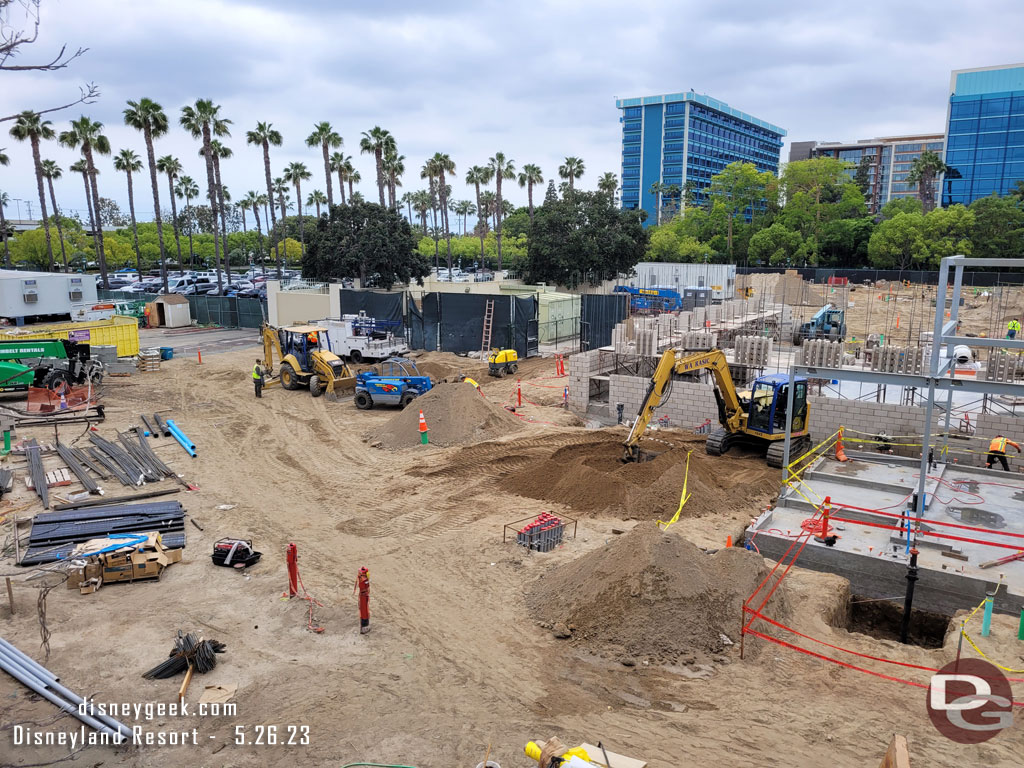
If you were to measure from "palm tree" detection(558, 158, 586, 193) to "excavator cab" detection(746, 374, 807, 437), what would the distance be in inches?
2344

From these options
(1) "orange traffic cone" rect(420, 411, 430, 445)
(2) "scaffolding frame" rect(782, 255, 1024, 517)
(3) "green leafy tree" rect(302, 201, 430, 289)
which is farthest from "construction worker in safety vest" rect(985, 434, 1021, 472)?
(3) "green leafy tree" rect(302, 201, 430, 289)

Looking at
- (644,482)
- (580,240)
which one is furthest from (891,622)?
(580,240)

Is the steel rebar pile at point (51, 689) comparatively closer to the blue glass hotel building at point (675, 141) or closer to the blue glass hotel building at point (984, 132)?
the blue glass hotel building at point (984, 132)

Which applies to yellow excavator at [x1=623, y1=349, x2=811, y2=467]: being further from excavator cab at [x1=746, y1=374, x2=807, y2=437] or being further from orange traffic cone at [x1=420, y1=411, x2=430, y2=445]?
orange traffic cone at [x1=420, y1=411, x2=430, y2=445]

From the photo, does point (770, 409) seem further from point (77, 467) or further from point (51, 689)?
point (77, 467)

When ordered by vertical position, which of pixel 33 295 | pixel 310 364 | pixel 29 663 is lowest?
pixel 29 663

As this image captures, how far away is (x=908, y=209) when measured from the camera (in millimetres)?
78000

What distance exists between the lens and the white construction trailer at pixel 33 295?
32.3 meters

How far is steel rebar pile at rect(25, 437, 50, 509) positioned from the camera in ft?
52.4

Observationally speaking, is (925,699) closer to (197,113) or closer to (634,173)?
(197,113)

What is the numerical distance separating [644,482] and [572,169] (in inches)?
2475

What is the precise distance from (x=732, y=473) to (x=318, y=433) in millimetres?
12398

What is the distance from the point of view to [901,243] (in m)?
66.2

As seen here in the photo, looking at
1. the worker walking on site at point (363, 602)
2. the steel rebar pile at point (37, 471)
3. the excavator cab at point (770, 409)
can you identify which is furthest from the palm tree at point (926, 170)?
the worker walking on site at point (363, 602)
